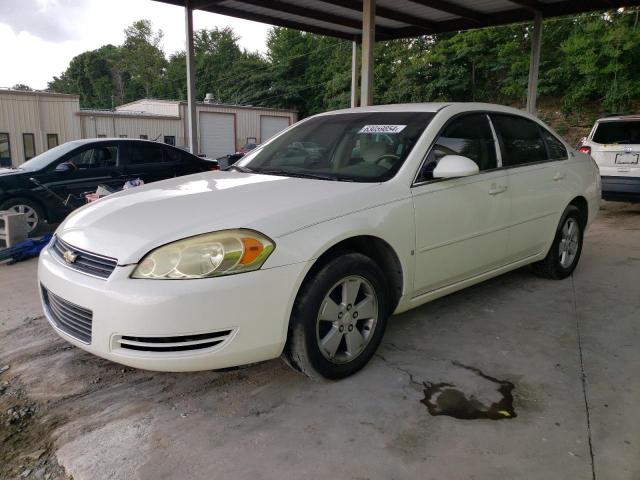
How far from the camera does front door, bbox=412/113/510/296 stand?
3.17 m

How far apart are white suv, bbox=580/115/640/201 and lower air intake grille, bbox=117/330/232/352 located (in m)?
7.61

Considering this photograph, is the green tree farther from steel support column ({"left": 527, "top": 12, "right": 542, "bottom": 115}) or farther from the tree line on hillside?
steel support column ({"left": 527, "top": 12, "right": 542, "bottom": 115})

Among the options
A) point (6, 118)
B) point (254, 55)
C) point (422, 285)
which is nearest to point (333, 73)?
point (254, 55)

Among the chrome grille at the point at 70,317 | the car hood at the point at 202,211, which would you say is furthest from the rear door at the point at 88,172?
the chrome grille at the point at 70,317

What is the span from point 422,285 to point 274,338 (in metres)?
1.16

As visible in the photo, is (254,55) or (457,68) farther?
(254,55)

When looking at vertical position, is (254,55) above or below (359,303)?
above

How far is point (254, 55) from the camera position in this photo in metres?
52.7

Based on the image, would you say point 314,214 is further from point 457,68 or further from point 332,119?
point 457,68

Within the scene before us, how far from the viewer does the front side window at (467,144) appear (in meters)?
3.27

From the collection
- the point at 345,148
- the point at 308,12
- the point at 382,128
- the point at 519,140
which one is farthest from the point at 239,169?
the point at 308,12

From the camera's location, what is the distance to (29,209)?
7.12 metres

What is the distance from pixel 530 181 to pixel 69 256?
129 inches

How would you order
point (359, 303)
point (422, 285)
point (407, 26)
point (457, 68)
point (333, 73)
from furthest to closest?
point (333, 73)
point (457, 68)
point (407, 26)
point (422, 285)
point (359, 303)
